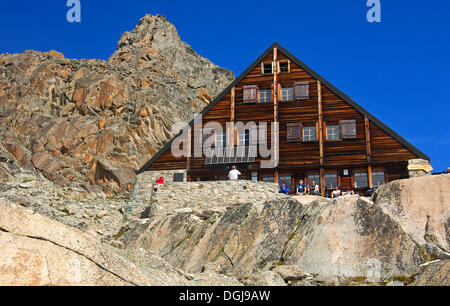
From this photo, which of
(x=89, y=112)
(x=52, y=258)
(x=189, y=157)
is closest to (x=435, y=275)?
(x=52, y=258)

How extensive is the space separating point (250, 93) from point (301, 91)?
3.39 meters

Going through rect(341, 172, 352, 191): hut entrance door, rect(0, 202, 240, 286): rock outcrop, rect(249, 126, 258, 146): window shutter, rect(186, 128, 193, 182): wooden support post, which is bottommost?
rect(0, 202, 240, 286): rock outcrop

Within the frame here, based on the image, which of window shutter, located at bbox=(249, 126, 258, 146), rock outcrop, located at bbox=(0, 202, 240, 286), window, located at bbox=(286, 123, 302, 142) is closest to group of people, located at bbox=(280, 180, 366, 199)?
window, located at bbox=(286, 123, 302, 142)

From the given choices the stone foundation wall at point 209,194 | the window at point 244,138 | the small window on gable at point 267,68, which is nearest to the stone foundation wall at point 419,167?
the stone foundation wall at point 209,194

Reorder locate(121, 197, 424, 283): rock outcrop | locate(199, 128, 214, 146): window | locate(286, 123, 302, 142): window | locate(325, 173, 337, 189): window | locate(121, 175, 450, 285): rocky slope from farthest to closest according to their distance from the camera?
locate(199, 128, 214, 146): window < locate(286, 123, 302, 142): window < locate(325, 173, 337, 189): window < locate(121, 197, 424, 283): rock outcrop < locate(121, 175, 450, 285): rocky slope

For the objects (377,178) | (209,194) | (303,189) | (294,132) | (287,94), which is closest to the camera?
(209,194)

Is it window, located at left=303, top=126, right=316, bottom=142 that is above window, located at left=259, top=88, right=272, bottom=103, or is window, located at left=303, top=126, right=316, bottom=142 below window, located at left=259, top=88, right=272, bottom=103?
below

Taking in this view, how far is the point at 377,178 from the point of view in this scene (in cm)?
3275

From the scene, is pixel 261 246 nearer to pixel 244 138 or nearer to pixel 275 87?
pixel 244 138

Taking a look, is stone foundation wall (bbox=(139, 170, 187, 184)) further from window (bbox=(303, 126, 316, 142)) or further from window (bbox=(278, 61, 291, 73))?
window (bbox=(278, 61, 291, 73))

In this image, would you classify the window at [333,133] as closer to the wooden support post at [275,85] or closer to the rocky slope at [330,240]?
the wooden support post at [275,85]

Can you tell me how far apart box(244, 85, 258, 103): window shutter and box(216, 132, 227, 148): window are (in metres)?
2.76

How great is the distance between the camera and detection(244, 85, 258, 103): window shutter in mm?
35812
